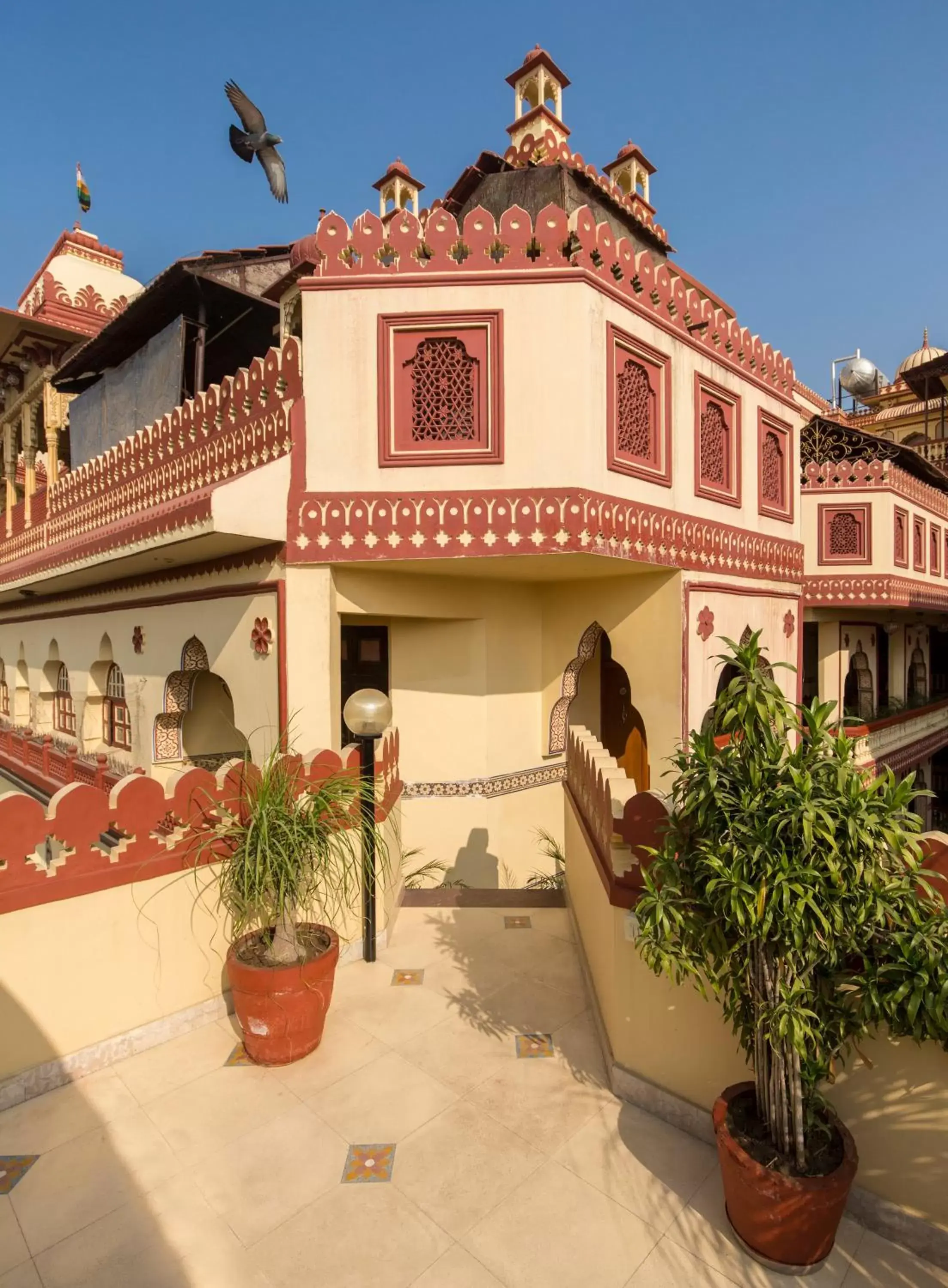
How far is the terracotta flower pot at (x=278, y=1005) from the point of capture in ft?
12.7

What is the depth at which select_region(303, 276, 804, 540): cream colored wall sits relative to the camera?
20.7 feet

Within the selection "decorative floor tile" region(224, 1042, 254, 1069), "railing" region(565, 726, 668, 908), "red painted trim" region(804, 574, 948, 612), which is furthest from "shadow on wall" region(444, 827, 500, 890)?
"red painted trim" region(804, 574, 948, 612)

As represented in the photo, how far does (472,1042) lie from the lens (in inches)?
166

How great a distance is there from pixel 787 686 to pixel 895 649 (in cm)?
881

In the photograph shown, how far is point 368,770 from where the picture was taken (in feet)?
17.3

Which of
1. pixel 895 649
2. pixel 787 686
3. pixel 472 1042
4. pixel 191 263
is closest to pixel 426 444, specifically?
pixel 472 1042

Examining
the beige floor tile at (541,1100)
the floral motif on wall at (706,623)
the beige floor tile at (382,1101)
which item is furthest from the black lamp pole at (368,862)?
the floral motif on wall at (706,623)

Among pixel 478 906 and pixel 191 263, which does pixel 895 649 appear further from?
pixel 191 263

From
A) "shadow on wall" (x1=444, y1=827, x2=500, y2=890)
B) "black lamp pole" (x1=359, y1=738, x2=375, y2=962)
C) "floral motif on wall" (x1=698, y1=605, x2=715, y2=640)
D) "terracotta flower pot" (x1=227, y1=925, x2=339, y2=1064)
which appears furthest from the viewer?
"shadow on wall" (x1=444, y1=827, x2=500, y2=890)

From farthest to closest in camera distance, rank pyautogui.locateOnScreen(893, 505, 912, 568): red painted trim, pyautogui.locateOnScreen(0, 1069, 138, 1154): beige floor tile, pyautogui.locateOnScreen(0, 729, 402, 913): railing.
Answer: pyautogui.locateOnScreen(893, 505, 912, 568): red painted trim → pyautogui.locateOnScreen(0, 729, 402, 913): railing → pyautogui.locateOnScreen(0, 1069, 138, 1154): beige floor tile

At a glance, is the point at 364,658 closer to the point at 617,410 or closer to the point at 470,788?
Answer: the point at 470,788

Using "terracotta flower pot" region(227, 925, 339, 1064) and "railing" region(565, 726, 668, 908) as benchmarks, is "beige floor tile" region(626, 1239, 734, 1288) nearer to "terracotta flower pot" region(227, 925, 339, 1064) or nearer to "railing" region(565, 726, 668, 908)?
"railing" region(565, 726, 668, 908)

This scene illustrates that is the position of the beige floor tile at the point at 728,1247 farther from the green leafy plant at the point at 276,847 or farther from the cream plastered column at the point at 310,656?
the cream plastered column at the point at 310,656

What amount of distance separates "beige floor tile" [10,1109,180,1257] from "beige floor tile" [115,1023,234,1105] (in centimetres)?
25
